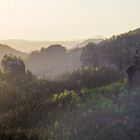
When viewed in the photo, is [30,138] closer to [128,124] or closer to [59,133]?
[59,133]

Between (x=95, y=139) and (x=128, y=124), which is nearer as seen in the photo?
(x=95, y=139)

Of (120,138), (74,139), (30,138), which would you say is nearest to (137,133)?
(120,138)

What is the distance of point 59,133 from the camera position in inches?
7485

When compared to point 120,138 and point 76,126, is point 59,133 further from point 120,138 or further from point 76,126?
point 120,138

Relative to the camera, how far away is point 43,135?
19088cm

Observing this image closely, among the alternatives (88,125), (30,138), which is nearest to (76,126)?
(88,125)

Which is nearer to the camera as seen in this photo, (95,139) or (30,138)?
(95,139)

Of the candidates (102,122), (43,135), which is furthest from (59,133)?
(102,122)

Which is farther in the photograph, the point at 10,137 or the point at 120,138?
the point at 10,137

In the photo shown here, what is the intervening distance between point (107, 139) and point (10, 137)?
40.2 metres

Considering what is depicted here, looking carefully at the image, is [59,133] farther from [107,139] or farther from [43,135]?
[107,139]

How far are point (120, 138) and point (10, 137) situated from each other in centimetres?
4200

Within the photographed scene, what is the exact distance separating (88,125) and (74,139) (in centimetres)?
1193

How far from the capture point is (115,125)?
196 metres
